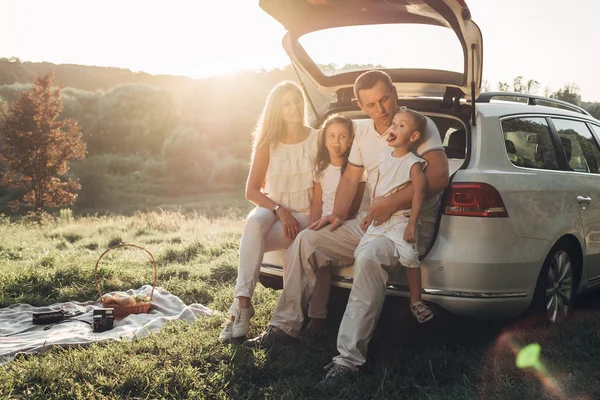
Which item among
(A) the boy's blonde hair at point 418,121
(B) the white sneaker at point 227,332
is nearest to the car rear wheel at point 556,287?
(A) the boy's blonde hair at point 418,121

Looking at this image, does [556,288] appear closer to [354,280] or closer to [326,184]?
[354,280]

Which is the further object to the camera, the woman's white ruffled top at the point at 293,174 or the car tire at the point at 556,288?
the woman's white ruffled top at the point at 293,174

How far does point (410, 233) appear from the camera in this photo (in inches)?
149

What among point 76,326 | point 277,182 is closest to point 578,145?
point 277,182

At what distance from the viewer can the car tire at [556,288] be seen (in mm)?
4180

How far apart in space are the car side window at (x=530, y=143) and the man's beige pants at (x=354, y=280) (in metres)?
0.86

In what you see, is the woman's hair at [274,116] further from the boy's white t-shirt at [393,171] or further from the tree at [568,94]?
the tree at [568,94]

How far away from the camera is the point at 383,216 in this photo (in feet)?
13.0

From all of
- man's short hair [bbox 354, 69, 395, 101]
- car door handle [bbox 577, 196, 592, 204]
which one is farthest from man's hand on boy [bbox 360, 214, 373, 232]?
car door handle [bbox 577, 196, 592, 204]

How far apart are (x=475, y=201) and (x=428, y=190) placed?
29 centimetres

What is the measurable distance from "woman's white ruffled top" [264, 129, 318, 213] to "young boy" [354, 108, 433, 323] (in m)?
0.70

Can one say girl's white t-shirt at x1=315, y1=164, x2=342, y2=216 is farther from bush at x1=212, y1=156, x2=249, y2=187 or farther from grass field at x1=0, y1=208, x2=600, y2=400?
bush at x1=212, y1=156, x2=249, y2=187

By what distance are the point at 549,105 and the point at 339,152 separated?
6.80ft

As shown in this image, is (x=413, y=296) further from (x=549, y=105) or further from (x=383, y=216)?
(x=549, y=105)
